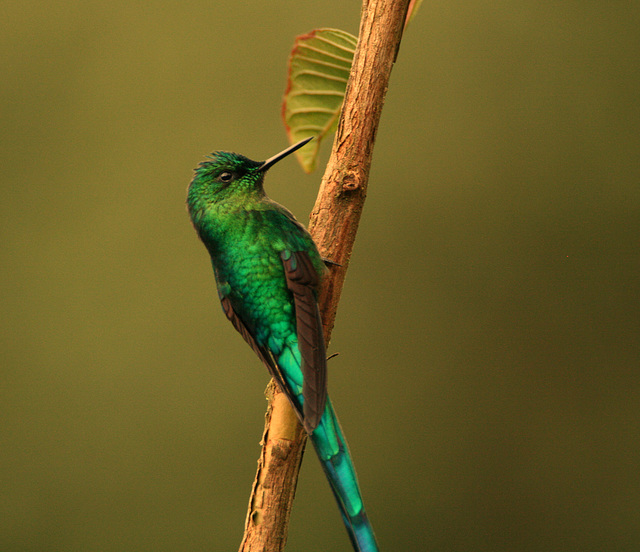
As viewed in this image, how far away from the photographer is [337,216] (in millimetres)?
1174

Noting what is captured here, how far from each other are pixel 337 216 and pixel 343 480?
1.56 ft

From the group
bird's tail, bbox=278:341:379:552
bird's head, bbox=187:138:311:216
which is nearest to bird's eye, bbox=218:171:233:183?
bird's head, bbox=187:138:311:216

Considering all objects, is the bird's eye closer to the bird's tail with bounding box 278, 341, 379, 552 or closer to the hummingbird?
the hummingbird

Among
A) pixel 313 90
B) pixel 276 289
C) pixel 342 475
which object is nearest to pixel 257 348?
pixel 276 289

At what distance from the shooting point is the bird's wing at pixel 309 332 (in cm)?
101

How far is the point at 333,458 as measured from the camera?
3.30 ft

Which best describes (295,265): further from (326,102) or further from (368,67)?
(326,102)

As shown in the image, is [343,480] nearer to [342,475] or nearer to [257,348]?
[342,475]

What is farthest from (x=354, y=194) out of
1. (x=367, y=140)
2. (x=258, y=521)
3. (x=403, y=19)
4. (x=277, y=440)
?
(x=258, y=521)

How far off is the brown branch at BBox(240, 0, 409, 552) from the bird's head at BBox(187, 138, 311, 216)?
0.13 meters

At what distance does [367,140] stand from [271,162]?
21 centimetres

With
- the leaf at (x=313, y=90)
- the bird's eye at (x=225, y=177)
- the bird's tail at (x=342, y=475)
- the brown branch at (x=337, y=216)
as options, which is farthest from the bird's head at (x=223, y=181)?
the bird's tail at (x=342, y=475)

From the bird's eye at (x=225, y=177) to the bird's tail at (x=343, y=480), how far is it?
20.0 inches

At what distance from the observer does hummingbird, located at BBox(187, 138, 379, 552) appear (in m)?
1.01
